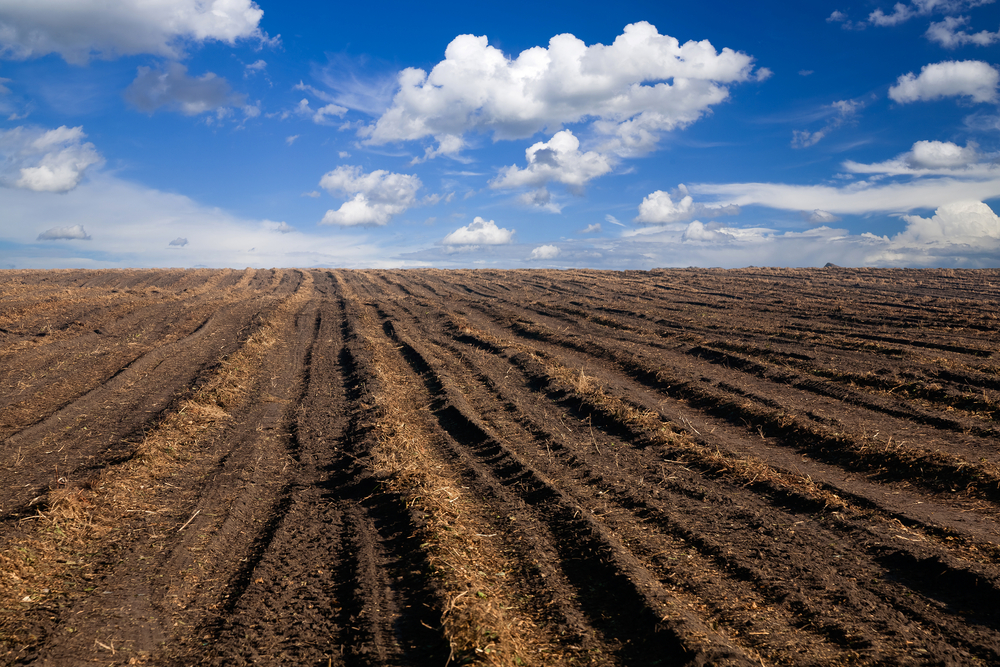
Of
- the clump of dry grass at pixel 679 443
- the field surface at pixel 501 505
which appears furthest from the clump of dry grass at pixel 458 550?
the clump of dry grass at pixel 679 443

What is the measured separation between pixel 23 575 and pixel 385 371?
1049cm

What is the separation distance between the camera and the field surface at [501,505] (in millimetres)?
4969

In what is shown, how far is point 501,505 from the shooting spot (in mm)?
7805

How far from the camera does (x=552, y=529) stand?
22.9 feet

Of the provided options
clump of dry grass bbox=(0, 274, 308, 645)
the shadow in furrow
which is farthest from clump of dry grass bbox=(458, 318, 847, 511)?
clump of dry grass bbox=(0, 274, 308, 645)

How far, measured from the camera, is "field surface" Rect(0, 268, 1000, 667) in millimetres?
4969

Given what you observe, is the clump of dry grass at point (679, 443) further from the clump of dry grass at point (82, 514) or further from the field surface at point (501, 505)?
the clump of dry grass at point (82, 514)

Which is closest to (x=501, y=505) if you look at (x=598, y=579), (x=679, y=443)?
(x=598, y=579)

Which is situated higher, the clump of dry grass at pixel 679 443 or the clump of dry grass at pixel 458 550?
the clump of dry grass at pixel 679 443

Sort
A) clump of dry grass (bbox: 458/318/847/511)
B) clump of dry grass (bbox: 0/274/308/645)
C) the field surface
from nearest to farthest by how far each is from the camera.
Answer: the field surface → clump of dry grass (bbox: 0/274/308/645) → clump of dry grass (bbox: 458/318/847/511)

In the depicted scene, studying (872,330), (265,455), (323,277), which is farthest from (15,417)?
(323,277)

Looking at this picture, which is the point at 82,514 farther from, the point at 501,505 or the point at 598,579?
the point at 598,579

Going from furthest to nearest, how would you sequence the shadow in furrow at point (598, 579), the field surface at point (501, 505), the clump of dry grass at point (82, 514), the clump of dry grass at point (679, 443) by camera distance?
the clump of dry grass at point (679, 443) < the clump of dry grass at point (82, 514) < the field surface at point (501, 505) < the shadow in furrow at point (598, 579)

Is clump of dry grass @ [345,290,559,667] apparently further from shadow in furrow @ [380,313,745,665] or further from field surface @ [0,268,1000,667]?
shadow in furrow @ [380,313,745,665]
